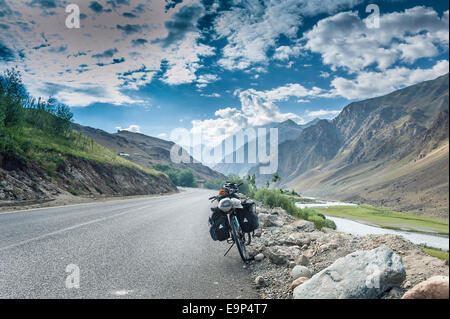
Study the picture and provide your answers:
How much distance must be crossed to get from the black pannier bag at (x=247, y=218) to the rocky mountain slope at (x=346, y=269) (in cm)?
63

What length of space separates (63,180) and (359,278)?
2510 cm

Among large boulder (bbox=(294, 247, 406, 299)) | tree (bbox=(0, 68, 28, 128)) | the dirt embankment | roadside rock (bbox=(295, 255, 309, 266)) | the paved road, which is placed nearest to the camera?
large boulder (bbox=(294, 247, 406, 299))

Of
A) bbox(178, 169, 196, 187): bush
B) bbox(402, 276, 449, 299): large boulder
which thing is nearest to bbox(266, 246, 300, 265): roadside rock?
bbox(402, 276, 449, 299): large boulder

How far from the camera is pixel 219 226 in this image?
19.0 feet

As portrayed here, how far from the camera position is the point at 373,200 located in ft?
429

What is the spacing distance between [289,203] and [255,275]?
75.0ft

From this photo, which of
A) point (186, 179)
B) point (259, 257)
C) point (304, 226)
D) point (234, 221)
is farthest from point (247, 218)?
point (186, 179)

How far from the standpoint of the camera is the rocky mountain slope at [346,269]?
3.22 m

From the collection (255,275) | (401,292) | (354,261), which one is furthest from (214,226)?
(401,292)

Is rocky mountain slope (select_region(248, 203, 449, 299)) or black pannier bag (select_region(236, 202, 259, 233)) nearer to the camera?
rocky mountain slope (select_region(248, 203, 449, 299))

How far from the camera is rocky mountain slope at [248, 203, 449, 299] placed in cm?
322

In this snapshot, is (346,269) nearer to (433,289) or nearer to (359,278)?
(359,278)

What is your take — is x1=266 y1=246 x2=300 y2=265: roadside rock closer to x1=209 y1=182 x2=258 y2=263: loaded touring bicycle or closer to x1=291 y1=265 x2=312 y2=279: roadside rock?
x1=209 y1=182 x2=258 y2=263: loaded touring bicycle
